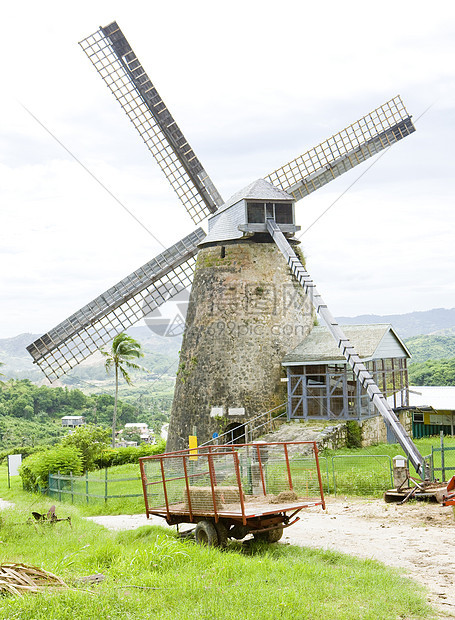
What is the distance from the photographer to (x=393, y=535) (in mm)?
12008

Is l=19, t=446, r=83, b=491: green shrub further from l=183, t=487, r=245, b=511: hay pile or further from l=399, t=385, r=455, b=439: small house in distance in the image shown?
l=399, t=385, r=455, b=439: small house in distance

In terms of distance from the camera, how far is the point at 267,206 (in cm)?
2558

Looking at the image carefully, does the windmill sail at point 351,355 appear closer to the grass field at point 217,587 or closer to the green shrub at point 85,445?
the grass field at point 217,587

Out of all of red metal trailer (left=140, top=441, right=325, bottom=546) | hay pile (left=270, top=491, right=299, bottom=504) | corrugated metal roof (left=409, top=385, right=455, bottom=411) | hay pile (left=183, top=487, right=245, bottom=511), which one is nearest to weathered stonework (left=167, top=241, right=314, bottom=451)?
corrugated metal roof (left=409, top=385, right=455, bottom=411)

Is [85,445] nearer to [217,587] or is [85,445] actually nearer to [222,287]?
[222,287]

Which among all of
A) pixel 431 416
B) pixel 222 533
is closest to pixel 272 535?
pixel 222 533

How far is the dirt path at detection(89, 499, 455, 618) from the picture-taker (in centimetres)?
918

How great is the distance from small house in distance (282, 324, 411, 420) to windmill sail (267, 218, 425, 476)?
142cm

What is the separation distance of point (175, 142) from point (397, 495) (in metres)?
18.6

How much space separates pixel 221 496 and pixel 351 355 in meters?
10.7

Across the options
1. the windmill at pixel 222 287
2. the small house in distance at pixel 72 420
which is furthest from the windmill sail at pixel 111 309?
the small house in distance at pixel 72 420

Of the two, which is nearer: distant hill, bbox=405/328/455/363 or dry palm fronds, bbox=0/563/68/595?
dry palm fronds, bbox=0/563/68/595

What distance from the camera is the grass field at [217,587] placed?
731 cm

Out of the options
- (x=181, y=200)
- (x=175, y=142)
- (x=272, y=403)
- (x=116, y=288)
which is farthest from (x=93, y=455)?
(x=175, y=142)
